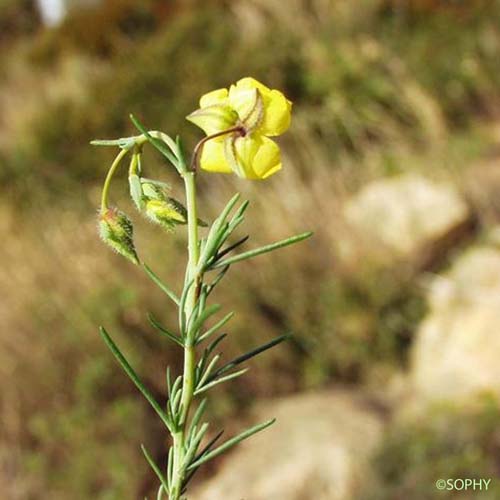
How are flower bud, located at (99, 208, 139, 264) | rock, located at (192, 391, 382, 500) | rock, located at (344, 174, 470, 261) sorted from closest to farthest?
flower bud, located at (99, 208, 139, 264), rock, located at (192, 391, 382, 500), rock, located at (344, 174, 470, 261)

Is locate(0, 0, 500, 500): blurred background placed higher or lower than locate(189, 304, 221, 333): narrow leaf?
lower

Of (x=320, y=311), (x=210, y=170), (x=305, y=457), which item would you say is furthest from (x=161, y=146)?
(x=320, y=311)

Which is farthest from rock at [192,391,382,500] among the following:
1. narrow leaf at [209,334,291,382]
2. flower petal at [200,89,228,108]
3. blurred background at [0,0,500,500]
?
flower petal at [200,89,228,108]

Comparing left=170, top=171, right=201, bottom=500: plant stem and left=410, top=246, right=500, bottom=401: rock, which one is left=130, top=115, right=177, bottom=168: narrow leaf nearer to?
left=170, top=171, right=201, bottom=500: plant stem

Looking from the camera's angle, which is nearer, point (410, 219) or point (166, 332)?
point (166, 332)

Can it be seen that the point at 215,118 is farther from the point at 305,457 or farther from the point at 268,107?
the point at 305,457

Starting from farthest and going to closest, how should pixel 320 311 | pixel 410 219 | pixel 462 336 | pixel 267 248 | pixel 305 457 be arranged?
pixel 410 219, pixel 320 311, pixel 462 336, pixel 305 457, pixel 267 248
